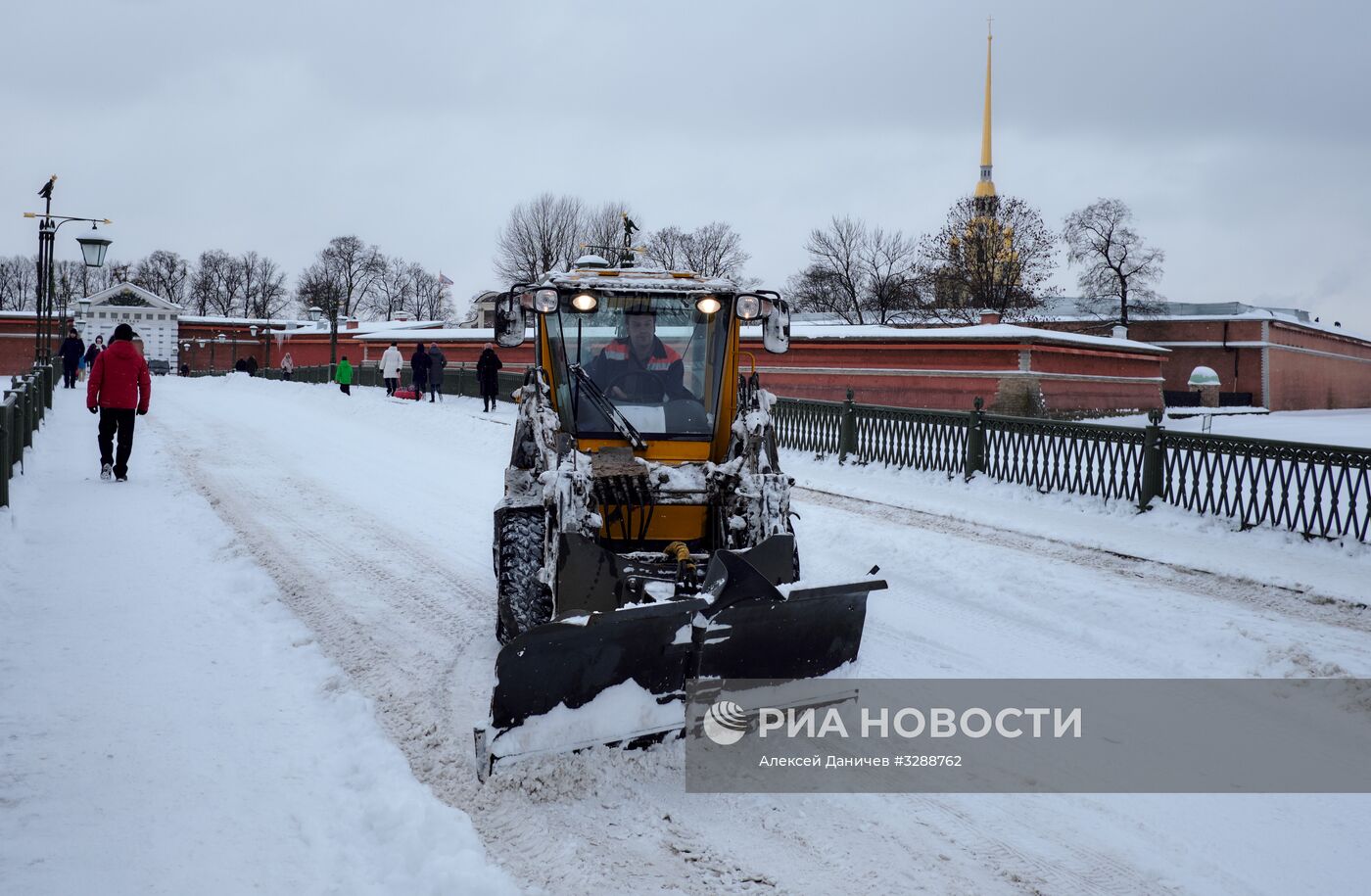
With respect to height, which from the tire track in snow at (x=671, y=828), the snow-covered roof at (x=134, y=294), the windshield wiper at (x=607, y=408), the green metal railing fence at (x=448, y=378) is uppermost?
the snow-covered roof at (x=134, y=294)

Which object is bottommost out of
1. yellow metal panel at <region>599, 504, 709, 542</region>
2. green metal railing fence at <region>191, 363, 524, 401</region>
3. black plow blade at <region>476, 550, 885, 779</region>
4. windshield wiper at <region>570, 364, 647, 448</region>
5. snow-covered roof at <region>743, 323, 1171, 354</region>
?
black plow blade at <region>476, 550, 885, 779</region>

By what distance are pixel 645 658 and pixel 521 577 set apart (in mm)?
1565

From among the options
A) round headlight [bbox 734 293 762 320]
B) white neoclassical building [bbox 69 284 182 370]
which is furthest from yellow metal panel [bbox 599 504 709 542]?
white neoclassical building [bbox 69 284 182 370]

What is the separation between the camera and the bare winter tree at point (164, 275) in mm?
97125

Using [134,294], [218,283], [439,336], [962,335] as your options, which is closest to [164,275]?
[218,283]

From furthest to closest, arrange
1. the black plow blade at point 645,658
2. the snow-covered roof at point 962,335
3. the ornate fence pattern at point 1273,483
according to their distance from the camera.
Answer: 1. the snow-covered roof at point 962,335
2. the ornate fence pattern at point 1273,483
3. the black plow blade at point 645,658

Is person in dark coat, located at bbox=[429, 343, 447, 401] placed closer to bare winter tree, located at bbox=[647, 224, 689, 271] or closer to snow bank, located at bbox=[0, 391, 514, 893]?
snow bank, located at bbox=[0, 391, 514, 893]

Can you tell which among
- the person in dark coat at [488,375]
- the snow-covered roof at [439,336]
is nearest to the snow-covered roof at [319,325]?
the snow-covered roof at [439,336]

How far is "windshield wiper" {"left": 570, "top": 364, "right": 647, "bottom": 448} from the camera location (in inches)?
250

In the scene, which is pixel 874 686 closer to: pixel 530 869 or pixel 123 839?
pixel 530 869

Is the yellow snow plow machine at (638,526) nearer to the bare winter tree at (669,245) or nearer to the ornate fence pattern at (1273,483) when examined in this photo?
the ornate fence pattern at (1273,483)

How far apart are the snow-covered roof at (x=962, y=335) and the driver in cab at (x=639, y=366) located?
73.3ft

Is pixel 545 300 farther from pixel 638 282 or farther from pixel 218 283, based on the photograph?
pixel 218 283

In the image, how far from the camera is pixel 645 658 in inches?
183
